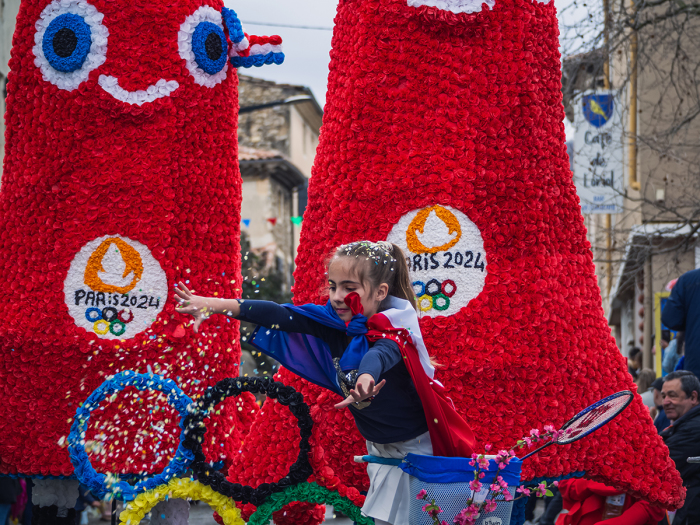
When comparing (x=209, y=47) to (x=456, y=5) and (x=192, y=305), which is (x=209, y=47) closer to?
(x=456, y=5)

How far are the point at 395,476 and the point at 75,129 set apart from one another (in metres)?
2.21

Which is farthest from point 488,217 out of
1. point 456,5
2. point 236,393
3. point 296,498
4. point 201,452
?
point 201,452

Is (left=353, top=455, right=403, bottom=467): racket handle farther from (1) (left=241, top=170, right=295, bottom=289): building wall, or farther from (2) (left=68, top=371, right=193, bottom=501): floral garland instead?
(1) (left=241, top=170, right=295, bottom=289): building wall

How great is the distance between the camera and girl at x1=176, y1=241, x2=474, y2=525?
2.56m

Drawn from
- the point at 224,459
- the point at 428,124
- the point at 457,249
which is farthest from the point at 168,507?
the point at 428,124

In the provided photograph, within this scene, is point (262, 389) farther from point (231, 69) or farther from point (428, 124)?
point (231, 69)

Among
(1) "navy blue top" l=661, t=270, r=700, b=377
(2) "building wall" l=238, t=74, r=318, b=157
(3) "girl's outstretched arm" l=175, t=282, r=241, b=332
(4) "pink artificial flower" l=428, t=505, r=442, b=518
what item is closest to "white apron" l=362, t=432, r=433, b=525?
(4) "pink artificial flower" l=428, t=505, r=442, b=518

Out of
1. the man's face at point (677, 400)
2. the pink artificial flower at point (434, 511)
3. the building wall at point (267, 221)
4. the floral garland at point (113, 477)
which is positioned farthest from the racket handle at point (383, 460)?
the building wall at point (267, 221)

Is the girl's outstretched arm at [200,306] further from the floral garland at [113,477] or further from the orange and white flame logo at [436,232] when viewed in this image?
Answer: the orange and white flame logo at [436,232]

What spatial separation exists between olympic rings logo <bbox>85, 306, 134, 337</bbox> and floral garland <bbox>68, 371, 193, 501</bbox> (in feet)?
1.21

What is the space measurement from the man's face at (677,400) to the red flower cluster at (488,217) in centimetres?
111

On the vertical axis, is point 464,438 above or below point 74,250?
below

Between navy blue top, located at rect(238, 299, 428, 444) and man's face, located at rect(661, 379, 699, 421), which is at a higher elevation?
navy blue top, located at rect(238, 299, 428, 444)

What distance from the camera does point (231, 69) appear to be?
13.3 ft
